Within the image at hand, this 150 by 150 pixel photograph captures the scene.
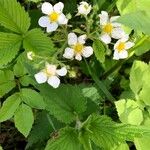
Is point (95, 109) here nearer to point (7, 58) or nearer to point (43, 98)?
point (43, 98)

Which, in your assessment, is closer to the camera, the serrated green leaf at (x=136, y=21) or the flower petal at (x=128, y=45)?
the serrated green leaf at (x=136, y=21)

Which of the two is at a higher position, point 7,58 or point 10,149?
point 7,58

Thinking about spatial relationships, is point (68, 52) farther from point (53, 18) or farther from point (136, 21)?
point (136, 21)

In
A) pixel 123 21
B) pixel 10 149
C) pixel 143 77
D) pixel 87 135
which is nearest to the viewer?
pixel 123 21

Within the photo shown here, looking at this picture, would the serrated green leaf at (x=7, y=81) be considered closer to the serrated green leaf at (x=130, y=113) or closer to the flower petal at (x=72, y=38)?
the flower petal at (x=72, y=38)

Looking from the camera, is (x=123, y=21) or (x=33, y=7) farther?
(x=33, y=7)

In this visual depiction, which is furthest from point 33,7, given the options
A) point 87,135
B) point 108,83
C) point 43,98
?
point 87,135

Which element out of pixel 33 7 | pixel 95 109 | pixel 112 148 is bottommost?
pixel 112 148

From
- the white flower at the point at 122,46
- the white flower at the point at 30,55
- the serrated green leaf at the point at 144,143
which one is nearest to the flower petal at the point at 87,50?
the white flower at the point at 122,46
